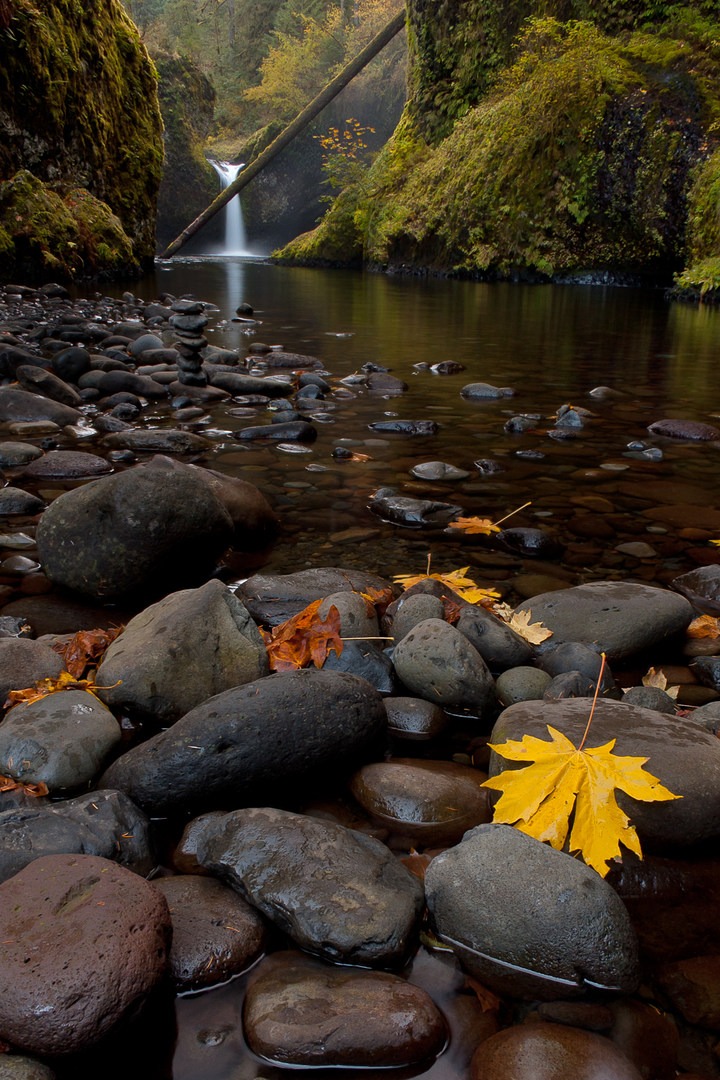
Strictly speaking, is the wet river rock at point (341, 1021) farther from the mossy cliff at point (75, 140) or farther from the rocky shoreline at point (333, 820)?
the mossy cliff at point (75, 140)

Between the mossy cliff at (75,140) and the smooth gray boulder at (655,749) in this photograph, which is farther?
the mossy cliff at (75,140)

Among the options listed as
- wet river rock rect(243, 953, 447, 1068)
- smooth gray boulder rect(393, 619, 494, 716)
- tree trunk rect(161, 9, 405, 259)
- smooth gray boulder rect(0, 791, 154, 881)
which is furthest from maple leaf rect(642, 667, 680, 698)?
tree trunk rect(161, 9, 405, 259)

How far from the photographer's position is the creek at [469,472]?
48.4 inches

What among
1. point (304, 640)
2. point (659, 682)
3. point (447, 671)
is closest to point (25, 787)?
point (304, 640)

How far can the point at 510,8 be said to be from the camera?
930 inches

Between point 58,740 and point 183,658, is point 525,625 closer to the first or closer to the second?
point 183,658

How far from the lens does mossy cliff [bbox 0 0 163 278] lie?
1438cm

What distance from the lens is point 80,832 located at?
4.83ft

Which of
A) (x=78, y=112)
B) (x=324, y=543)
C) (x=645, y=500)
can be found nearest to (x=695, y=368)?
(x=645, y=500)

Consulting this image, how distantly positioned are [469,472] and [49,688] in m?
2.98

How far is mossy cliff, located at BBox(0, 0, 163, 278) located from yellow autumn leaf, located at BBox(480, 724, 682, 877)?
1487 cm

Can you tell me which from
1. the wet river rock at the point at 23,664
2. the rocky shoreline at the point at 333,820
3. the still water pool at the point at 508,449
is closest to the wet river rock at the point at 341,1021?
the rocky shoreline at the point at 333,820

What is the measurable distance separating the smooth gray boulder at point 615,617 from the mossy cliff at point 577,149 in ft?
54.3

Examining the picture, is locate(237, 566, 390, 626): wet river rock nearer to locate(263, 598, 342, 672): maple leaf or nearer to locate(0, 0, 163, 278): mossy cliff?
locate(263, 598, 342, 672): maple leaf
